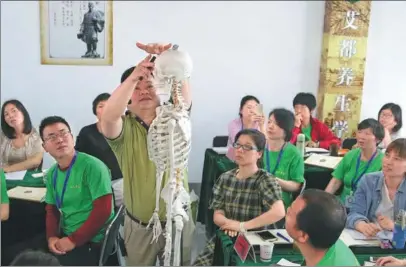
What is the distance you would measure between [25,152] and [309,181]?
170 centimetres

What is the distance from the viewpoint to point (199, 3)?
10.7 feet

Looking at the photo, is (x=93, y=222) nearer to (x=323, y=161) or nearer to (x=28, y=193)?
(x=28, y=193)

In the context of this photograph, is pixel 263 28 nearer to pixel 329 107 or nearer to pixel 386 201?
pixel 329 107

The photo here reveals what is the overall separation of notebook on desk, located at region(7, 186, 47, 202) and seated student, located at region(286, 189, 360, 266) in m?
Result: 1.30

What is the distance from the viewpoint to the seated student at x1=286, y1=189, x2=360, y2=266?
1.20 meters

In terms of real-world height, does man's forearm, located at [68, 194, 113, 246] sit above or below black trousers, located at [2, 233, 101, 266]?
above

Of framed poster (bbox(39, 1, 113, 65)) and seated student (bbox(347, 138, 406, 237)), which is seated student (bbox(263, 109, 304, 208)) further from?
framed poster (bbox(39, 1, 113, 65))

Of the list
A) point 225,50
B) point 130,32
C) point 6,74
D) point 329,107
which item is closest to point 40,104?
point 6,74

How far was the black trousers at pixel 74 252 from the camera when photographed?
1740 millimetres

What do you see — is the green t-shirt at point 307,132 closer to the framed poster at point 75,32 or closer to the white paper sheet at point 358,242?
the white paper sheet at point 358,242

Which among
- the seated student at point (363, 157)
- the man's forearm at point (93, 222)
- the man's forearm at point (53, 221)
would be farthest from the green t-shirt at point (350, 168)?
the man's forearm at point (53, 221)

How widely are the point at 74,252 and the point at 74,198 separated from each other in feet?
0.74

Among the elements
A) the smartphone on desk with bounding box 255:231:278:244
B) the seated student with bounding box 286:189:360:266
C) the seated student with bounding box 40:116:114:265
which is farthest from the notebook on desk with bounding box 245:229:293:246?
the seated student with bounding box 40:116:114:265

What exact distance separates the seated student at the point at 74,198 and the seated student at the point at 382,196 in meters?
1.06
